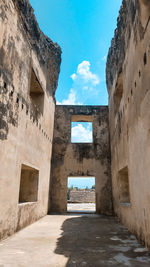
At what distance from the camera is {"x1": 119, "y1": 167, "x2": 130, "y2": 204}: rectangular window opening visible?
6940 mm

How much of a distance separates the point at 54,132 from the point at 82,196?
8.81m

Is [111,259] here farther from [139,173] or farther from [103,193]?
[103,193]

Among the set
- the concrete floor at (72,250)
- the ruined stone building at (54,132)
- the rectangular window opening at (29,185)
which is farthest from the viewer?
the rectangular window opening at (29,185)

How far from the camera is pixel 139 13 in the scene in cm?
408

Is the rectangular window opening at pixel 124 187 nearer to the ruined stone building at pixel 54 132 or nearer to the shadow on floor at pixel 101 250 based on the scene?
the ruined stone building at pixel 54 132

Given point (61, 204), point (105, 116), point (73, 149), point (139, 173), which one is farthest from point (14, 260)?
point (105, 116)

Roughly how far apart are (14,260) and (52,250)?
758 mm

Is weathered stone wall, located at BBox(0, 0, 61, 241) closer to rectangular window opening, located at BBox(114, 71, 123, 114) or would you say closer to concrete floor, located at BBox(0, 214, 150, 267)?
concrete floor, located at BBox(0, 214, 150, 267)

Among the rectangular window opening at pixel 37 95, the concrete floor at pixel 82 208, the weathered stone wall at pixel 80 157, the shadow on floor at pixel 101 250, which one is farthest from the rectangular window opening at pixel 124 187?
the rectangular window opening at pixel 37 95

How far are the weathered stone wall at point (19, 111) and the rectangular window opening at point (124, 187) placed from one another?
10.3ft

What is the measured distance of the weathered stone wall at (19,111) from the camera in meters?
4.42

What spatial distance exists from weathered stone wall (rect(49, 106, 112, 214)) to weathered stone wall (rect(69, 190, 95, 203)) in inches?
290

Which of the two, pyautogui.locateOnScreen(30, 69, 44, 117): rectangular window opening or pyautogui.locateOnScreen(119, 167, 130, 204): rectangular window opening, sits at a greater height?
pyautogui.locateOnScreen(30, 69, 44, 117): rectangular window opening

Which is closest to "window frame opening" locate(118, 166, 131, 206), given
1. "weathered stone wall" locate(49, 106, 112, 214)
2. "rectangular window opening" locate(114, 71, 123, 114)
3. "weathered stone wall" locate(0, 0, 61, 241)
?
"weathered stone wall" locate(49, 106, 112, 214)
